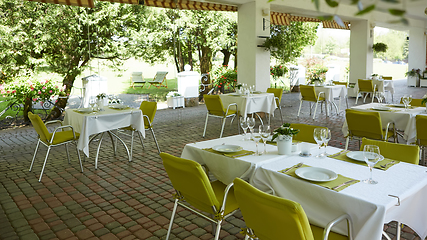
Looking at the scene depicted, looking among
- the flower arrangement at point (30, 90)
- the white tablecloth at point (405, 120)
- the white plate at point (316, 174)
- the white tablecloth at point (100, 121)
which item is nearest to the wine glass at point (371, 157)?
the white plate at point (316, 174)

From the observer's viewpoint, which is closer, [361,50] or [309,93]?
[309,93]

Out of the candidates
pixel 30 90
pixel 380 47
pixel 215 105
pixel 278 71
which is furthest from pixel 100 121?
pixel 380 47

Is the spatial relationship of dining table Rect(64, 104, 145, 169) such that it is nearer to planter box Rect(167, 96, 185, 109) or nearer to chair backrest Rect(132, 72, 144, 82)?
chair backrest Rect(132, 72, 144, 82)

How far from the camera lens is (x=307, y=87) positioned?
825 centimetres

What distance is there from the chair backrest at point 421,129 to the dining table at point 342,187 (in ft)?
5.79

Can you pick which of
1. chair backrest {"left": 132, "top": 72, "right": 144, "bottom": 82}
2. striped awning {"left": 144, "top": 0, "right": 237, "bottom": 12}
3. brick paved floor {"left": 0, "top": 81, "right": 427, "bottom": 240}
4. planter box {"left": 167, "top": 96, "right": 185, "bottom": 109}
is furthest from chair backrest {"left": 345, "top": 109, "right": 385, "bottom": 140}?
planter box {"left": 167, "top": 96, "right": 185, "bottom": 109}

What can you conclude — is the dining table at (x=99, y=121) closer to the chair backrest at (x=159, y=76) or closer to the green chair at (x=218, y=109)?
the green chair at (x=218, y=109)

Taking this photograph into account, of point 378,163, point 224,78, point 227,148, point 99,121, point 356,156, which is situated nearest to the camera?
point 378,163

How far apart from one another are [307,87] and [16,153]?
6.16 metres

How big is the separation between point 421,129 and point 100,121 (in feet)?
13.0

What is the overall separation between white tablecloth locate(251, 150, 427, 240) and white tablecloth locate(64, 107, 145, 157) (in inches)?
116

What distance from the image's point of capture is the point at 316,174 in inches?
86.4

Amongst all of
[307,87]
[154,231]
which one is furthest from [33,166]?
[307,87]

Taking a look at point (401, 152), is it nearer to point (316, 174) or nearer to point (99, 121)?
point (316, 174)
